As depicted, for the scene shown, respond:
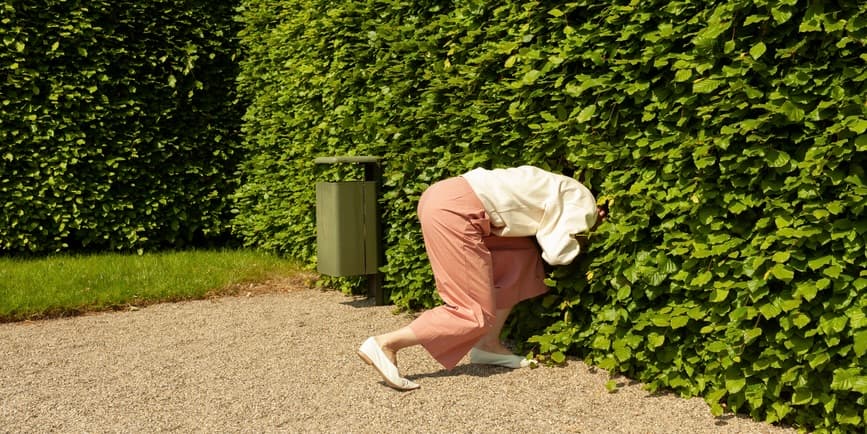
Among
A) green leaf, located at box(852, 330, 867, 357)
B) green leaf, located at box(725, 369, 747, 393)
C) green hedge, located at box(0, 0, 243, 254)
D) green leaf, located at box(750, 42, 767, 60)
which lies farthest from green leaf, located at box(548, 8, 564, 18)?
green hedge, located at box(0, 0, 243, 254)

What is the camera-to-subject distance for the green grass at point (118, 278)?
6738mm

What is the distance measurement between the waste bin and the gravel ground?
439 mm

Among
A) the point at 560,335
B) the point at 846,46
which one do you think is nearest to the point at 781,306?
the point at 846,46

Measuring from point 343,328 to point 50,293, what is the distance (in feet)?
9.14

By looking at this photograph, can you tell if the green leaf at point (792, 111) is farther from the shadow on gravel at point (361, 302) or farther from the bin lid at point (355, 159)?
the shadow on gravel at point (361, 302)

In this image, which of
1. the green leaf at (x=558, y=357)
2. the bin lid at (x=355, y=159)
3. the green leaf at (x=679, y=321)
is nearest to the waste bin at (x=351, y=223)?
the bin lid at (x=355, y=159)

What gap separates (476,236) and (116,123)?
595cm

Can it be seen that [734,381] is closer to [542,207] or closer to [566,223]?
[566,223]

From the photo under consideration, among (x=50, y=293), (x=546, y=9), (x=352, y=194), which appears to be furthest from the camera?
(x=50, y=293)

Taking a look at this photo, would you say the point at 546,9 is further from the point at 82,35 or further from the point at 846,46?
the point at 82,35

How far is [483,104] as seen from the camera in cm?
501

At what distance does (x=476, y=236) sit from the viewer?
4355 mm

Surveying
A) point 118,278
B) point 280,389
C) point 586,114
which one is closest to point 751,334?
point 586,114

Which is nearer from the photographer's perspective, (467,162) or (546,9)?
(546,9)
